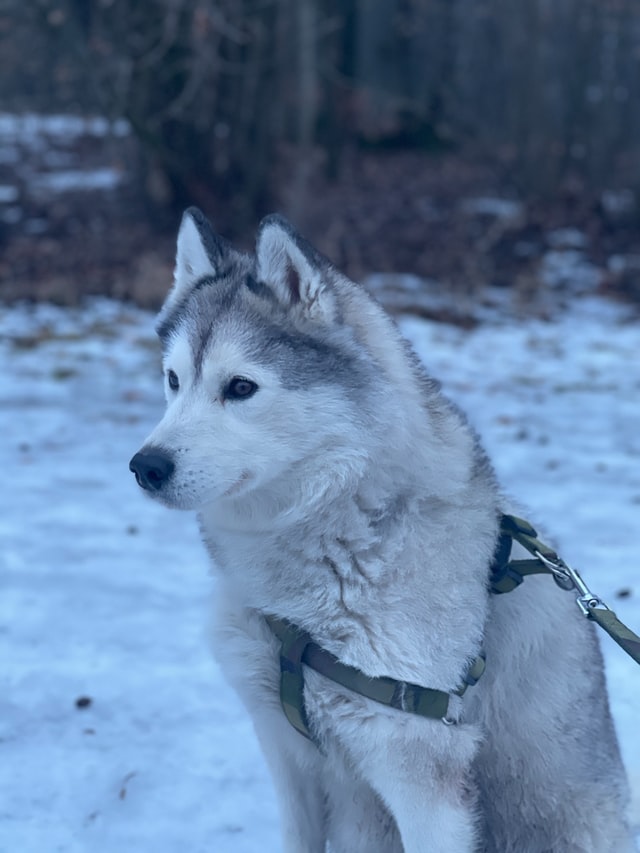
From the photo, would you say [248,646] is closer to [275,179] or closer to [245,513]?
[245,513]

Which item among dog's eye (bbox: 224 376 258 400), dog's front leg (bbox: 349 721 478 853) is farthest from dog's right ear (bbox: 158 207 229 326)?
dog's front leg (bbox: 349 721 478 853)

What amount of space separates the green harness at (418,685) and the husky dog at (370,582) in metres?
0.02

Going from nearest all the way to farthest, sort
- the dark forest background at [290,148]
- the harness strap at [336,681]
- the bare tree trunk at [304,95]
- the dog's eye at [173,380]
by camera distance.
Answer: the harness strap at [336,681] < the dog's eye at [173,380] < the dark forest background at [290,148] < the bare tree trunk at [304,95]

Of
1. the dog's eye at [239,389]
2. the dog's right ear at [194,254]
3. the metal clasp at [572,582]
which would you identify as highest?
the dog's right ear at [194,254]

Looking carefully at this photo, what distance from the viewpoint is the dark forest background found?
10.6 meters

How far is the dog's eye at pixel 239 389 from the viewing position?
2.46m

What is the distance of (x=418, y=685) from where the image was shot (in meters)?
2.27

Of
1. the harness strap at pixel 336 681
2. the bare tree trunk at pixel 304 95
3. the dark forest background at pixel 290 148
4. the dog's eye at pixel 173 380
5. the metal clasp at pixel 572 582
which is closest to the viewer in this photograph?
the harness strap at pixel 336 681

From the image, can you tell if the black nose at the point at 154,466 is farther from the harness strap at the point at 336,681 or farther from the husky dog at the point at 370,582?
the harness strap at the point at 336,681

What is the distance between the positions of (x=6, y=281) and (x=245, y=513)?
27.3 feet

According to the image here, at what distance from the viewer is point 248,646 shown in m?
2.48

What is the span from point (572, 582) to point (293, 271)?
103 cm

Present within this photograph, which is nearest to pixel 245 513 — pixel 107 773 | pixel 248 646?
pixel 248 646

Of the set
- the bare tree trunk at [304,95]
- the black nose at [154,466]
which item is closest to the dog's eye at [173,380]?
the black nose at [154,466]
